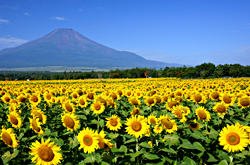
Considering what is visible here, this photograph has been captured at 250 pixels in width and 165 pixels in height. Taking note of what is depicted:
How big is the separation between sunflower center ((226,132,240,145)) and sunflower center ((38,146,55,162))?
2.99 meters

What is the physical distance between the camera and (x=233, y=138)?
10.4 ft

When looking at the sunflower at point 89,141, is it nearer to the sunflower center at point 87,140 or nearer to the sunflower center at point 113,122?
the sunflower center at point 87,140

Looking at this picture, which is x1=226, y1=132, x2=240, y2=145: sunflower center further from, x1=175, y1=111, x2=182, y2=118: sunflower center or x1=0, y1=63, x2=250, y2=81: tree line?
x1=0, y1=63, x2=250, y2=81: tree line

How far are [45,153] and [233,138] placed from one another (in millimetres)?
3132

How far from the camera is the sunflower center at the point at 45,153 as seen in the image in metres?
2.73

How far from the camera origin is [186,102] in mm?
7359

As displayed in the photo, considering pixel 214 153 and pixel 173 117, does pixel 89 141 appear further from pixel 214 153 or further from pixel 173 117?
pixel 214 153

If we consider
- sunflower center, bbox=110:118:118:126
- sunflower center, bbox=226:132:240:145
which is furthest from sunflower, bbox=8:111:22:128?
sunflower center, bbox=226:132:240:145

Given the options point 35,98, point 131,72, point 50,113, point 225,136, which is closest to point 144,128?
point 225,136

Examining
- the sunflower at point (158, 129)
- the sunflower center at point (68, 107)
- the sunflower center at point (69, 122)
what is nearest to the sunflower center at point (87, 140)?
the sunflower center at point (69, 122)

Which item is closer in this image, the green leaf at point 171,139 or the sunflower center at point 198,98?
the green leaf at point 171,139

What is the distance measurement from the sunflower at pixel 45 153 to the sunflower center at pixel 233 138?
113 inches

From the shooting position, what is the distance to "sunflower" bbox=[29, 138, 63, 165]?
2730mm

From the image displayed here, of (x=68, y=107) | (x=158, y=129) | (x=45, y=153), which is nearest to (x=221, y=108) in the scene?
(x=158, y=129)
